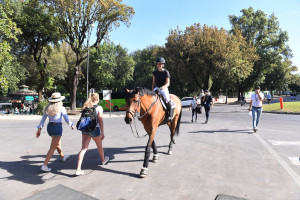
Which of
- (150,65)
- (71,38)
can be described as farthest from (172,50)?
(150,65)

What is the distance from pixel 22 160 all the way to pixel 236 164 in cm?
559

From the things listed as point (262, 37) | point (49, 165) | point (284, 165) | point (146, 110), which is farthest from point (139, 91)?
point (262, 37)

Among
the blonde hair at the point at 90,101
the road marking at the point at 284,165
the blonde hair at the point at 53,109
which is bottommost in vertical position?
the road marking at the point at 284,165

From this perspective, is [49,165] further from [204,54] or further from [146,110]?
[204,54]

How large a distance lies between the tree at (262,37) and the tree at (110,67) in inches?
1042

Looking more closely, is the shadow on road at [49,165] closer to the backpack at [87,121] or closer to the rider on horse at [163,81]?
the backpack at [87,121]

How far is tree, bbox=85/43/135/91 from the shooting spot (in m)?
45.8

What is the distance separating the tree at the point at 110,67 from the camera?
45.8 m

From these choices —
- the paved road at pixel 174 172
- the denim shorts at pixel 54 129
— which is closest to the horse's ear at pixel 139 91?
the paved road at pixel 174 172

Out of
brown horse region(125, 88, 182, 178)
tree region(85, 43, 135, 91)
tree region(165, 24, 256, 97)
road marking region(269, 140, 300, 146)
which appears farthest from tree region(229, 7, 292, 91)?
brown horse region(125, 88, 182, 178)

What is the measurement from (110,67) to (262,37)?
35.4m

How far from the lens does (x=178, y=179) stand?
4020 mm

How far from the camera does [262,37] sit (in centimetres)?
4478

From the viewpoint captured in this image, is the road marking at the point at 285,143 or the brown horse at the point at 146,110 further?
the road marking at the point at 285,143
